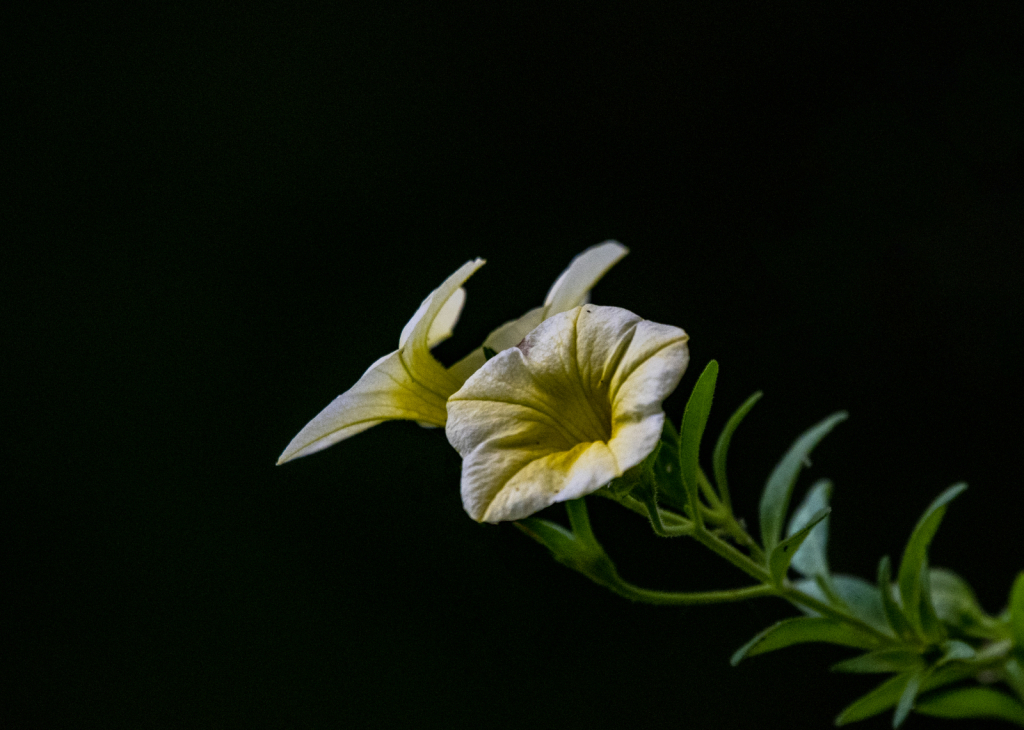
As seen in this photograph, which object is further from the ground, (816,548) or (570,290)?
(570,290)

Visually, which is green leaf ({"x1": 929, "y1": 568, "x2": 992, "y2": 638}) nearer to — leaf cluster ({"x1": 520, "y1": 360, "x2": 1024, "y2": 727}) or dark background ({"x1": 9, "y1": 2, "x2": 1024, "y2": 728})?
leaf cluster ({"x1": 520, "y1": 360, "x2": 1024, "y2": 727})

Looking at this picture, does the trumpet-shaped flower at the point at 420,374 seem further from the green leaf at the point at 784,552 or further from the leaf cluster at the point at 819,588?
the green leaf at the point at 784,552

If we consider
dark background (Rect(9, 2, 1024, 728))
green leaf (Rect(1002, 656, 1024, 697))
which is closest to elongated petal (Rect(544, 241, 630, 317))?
green leaf (Rect(1002, 656, 1024, 697))

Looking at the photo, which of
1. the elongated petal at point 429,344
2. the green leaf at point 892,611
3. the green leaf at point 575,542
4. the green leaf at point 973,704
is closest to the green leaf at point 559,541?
the green leaf at point 575,542

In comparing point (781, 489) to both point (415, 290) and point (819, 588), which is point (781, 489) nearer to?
point (819, 588)

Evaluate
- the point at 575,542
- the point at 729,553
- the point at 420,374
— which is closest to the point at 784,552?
the point at 729,553

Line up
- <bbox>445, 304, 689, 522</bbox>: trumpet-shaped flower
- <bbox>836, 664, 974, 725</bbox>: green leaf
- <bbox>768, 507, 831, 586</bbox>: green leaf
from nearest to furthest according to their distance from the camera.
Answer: <bbox>445, 304, 689, 522</bbox>: trumpet-shaped flower < <bbox>768, 507, 831, 586</bbox>: green leaf < <bbox>836, 664, 974, 725</bbox>: green leaf
